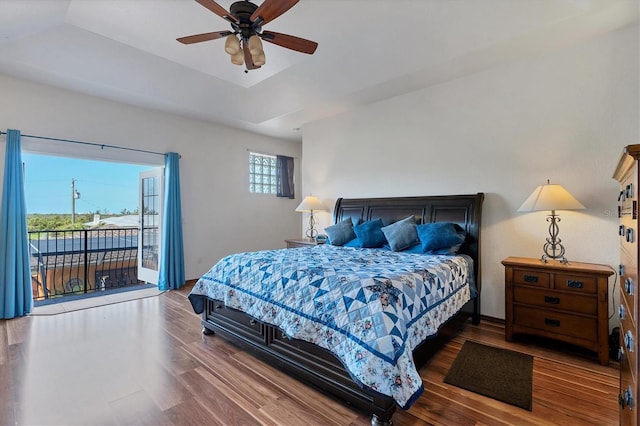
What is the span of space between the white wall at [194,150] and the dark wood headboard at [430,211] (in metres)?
2.34

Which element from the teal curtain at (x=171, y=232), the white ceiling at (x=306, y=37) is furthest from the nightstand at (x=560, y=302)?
the teal curtain at (x=171, y=232)

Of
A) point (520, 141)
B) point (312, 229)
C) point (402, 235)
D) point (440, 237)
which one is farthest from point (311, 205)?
point (520, 141)

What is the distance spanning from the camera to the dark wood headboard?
348 centimetres

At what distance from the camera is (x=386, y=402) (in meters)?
1.70

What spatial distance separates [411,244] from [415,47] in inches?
88.9

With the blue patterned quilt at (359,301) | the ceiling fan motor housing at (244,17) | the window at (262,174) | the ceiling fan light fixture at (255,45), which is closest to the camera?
the blue patterned quilt at (359,301)

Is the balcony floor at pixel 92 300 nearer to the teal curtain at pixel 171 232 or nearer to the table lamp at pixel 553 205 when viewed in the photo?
the teal curtain at pixel 171 232

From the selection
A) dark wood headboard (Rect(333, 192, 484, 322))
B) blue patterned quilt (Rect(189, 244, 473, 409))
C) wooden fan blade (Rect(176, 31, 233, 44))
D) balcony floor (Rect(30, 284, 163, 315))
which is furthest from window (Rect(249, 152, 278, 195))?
wooden fan blade (Rect(176, 31, 233, 44))

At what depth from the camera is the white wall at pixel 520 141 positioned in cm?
284

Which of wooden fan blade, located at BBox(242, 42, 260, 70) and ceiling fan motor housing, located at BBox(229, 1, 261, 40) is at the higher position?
ceiling fan motor housing, located at BBox(229, 1, 261, 40)

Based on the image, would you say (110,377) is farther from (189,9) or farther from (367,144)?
(367,144)

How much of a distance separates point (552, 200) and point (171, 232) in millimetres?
5161

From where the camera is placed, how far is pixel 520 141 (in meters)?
3.32

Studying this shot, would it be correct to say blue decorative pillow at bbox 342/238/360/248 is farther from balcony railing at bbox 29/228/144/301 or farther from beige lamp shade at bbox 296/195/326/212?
balcony railing at bbox 29/228/144/301
